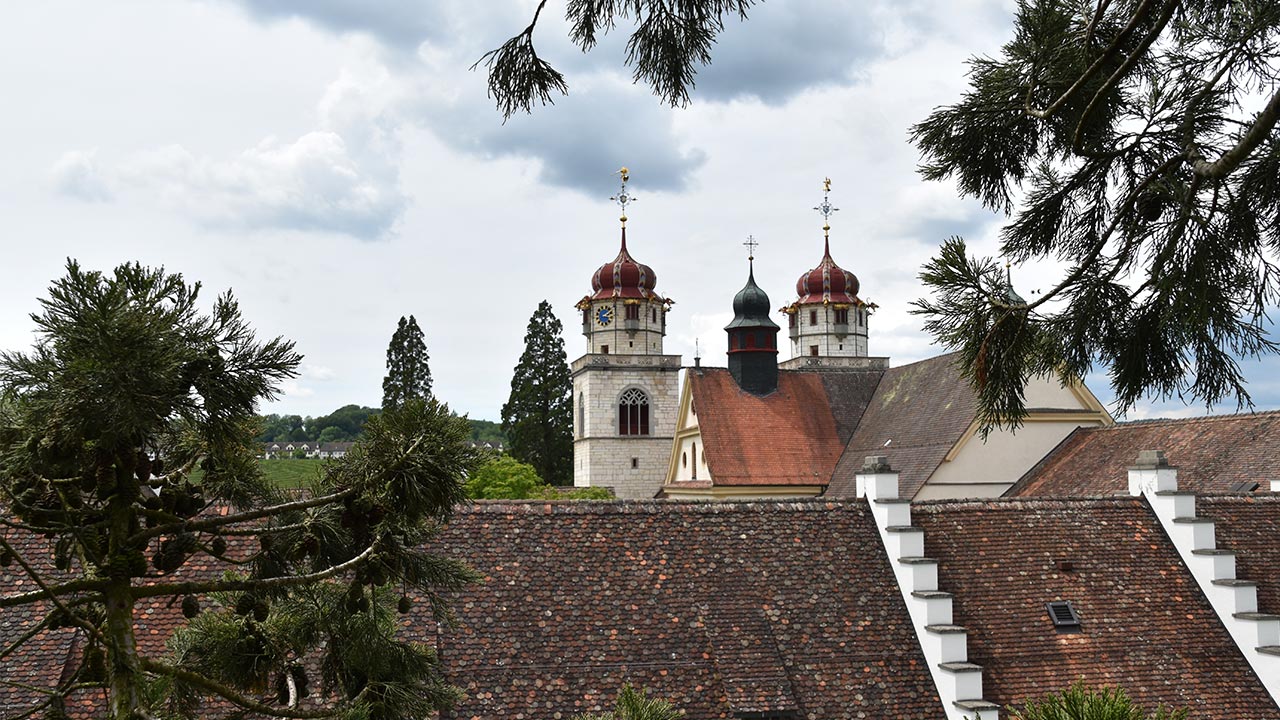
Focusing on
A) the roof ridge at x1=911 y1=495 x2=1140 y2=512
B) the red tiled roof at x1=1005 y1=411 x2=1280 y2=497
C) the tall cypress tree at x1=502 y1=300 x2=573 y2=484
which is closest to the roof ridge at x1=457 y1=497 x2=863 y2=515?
the roof ridge at x1=911 y1=495 x2=1140 y2=512

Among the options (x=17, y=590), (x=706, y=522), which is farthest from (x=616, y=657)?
(x=17, y=590)

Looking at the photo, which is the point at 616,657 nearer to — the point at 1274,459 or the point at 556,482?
the point at 1274,459

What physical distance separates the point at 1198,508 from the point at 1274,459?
372 cm

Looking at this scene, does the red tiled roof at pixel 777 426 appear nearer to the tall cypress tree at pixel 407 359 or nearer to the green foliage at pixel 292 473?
the tall cypress tree at pixel 407 359

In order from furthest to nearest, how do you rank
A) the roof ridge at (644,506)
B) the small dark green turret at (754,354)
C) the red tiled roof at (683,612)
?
the small dark green turret at (754,354), the roof ridge at (644,506), the red tiled roof at (683,612)

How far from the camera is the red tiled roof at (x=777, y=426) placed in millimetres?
36438

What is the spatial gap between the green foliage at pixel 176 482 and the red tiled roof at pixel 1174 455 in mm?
16699

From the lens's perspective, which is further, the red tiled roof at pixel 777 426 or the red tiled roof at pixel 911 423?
the red tiled roof at pixel 777 426

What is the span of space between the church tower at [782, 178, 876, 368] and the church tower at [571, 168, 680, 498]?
46.0ft

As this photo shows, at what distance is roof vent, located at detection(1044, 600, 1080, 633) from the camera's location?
15352 millimetres

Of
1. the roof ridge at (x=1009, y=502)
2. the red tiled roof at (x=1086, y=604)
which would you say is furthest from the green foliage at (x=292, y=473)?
the roof ridge at (x=1009, y=502)

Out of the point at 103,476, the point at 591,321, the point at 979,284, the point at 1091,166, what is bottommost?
the point at 103,476

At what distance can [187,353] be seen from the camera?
3531mm

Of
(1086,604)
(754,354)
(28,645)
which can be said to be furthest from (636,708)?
(754,354)
